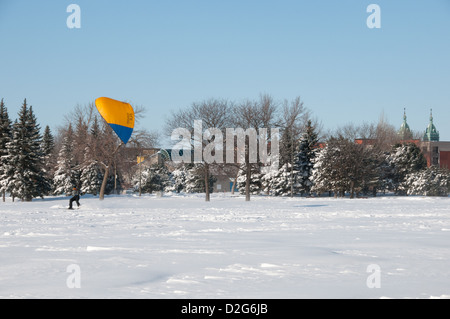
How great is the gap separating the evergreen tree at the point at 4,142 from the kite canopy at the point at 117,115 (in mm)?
18728

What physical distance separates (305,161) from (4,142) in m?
35.4

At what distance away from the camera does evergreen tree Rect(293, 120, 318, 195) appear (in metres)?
63.9

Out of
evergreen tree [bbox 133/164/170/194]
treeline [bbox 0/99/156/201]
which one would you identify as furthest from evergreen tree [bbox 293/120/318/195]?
evergreen tree [bbox 133/164/170/194]

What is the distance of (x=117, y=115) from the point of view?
40.9 m

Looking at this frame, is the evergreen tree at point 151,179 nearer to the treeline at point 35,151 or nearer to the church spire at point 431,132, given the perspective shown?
the treeline at point 35,151

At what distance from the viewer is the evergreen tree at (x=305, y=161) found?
63906 mm

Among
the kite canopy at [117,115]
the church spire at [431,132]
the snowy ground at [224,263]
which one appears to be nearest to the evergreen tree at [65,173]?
the kite canopy at [117,115]

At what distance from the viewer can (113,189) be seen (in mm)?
73812

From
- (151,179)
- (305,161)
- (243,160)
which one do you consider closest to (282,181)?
(305,161)

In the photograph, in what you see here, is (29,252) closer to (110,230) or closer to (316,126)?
(110,230)

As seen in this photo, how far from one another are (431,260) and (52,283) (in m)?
7.32

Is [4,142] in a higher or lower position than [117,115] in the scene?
lower

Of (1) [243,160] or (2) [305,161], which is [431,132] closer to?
(2) [305,161]
